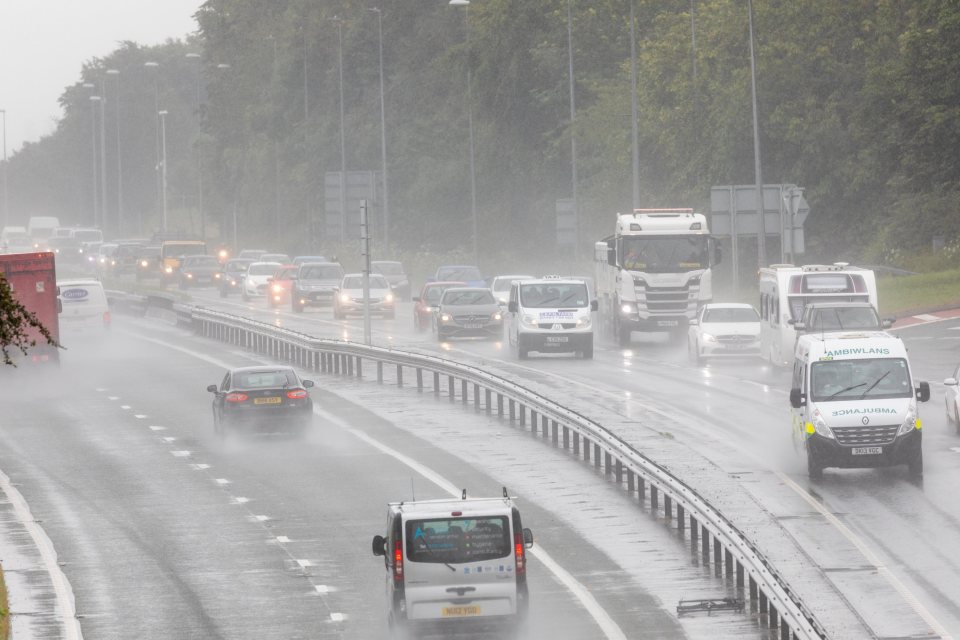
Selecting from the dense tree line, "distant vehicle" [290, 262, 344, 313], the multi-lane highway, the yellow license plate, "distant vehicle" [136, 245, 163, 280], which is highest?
the dense tree line

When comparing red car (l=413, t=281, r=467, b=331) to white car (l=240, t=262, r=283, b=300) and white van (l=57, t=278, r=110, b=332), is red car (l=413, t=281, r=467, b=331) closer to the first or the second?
white van (l=57, t=278, r=110, b=332)

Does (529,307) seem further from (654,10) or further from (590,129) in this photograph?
(654,10)

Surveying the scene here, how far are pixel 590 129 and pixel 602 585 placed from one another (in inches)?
2763

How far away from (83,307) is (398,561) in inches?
1640

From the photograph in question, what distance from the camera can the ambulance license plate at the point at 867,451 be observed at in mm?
28203

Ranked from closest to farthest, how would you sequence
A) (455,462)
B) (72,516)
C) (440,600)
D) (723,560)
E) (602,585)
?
1. (440,600)
2. (602,585)
3. (723,560)
4. (72,516)
5. (455,462)

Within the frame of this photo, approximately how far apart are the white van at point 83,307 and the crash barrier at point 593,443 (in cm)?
403

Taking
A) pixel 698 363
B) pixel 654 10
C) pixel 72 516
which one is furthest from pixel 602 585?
pixel 654 10

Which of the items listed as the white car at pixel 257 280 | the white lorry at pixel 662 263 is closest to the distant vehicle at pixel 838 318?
the white lorry at pixel 662 263

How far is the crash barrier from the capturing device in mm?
19312

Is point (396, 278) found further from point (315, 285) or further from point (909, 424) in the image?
point (909, 424)

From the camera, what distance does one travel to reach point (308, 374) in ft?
168

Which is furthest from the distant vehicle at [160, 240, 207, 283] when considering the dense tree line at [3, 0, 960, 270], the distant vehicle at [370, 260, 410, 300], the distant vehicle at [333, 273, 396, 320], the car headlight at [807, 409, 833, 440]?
the car headlight at [807, 409, 833, 440]

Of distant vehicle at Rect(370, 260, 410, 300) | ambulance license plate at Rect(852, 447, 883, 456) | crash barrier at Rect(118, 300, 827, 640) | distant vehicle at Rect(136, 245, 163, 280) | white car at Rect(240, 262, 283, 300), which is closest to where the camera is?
crash barrier at Rect(118, 300, 827, 640)
